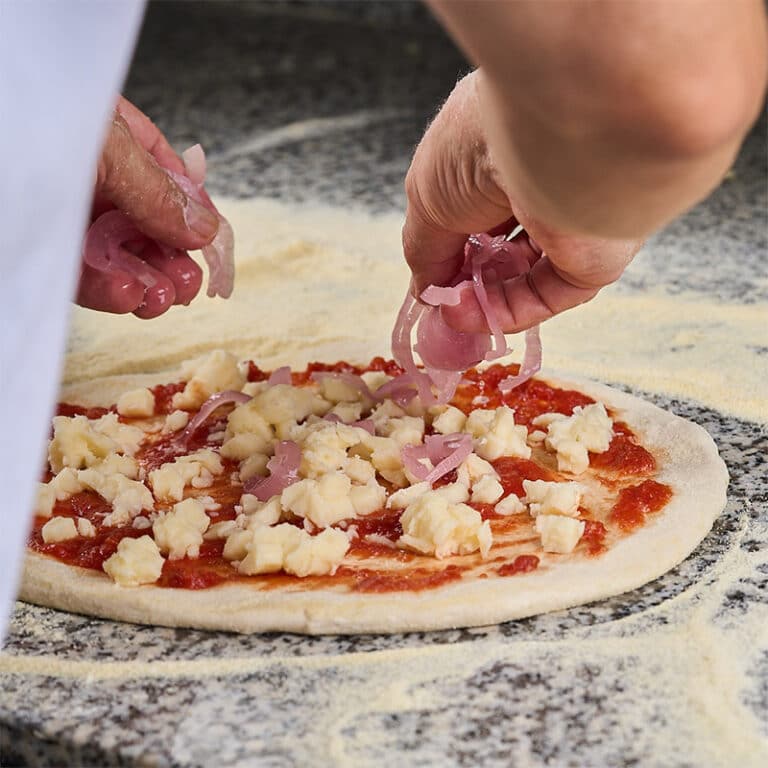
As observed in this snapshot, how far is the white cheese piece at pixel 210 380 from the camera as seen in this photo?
168cm

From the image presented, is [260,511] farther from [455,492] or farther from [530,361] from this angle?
[530,361]

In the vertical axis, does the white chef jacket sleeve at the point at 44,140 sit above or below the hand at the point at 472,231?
above

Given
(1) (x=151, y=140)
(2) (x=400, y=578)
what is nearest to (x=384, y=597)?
(2) (x=400, y=578)

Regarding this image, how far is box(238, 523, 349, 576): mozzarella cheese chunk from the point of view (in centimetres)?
128

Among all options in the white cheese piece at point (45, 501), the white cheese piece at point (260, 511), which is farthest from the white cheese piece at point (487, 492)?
the white cheese piece at point (45, 501)

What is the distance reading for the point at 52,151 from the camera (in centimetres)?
94

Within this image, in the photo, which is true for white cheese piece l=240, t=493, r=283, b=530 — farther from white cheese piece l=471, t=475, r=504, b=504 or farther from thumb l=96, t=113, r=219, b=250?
thumb l=96, t=113, r=219, b=250

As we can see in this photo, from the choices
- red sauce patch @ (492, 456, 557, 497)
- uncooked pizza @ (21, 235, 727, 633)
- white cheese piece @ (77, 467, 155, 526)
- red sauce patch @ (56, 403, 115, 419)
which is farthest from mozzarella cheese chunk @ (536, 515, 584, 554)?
red sauce patch @ (56, 403, 115, 419)

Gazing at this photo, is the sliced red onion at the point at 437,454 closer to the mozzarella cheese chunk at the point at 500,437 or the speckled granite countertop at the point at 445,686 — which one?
the mozzarella cheese chunk at the point at 500,437

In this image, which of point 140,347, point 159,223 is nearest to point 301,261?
point 140,347

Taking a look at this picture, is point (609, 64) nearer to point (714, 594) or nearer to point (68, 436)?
point (714, 594)

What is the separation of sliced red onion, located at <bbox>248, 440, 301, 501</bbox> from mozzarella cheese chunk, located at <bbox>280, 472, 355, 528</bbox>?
0.16 feet

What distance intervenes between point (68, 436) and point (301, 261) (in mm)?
852

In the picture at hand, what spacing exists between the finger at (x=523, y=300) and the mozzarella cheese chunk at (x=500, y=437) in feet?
0.37
